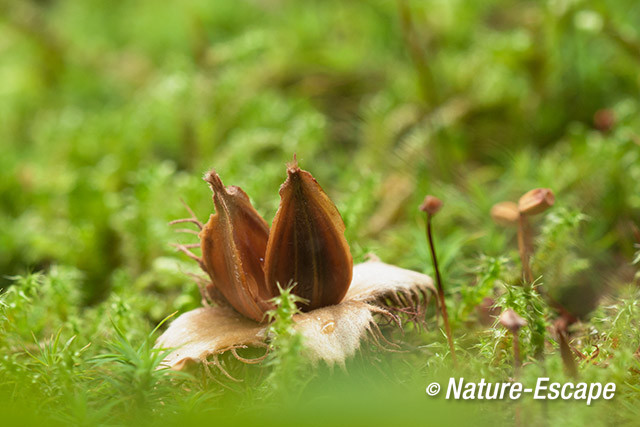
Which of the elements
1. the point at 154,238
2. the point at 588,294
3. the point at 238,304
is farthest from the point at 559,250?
the point at 154,238

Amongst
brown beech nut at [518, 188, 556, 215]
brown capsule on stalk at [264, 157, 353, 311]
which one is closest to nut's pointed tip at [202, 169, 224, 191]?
brown capsule on stalk at [264, 157, 353, 311]

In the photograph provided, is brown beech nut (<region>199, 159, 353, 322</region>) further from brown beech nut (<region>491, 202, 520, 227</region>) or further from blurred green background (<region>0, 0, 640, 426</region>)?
brown beech nut (<region>491, 202, 520, 227</region>)

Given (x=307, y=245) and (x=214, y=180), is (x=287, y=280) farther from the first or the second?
(x=214, y=180)

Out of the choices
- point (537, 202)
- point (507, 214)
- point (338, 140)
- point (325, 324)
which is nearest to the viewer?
point (325, 324)

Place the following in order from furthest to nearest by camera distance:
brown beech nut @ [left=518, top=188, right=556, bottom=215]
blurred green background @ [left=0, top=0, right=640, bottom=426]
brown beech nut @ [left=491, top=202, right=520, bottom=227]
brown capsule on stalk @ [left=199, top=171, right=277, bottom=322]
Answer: blurred green background @ [left=0, top=0, right=640, bottom=426] → brown beech nut @ [left=491, top=202, right=520, bottom=227] → brown beech nut @ [left=518, top=188, right=556, bottom=215] → brown capsule on stalk @ [left=199, top=171, right=277, bottom=322]

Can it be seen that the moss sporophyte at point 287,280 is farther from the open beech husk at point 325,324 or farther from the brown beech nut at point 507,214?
the brown beech nut at point 507,214

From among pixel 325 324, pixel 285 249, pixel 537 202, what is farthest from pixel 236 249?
pixel 537 202
